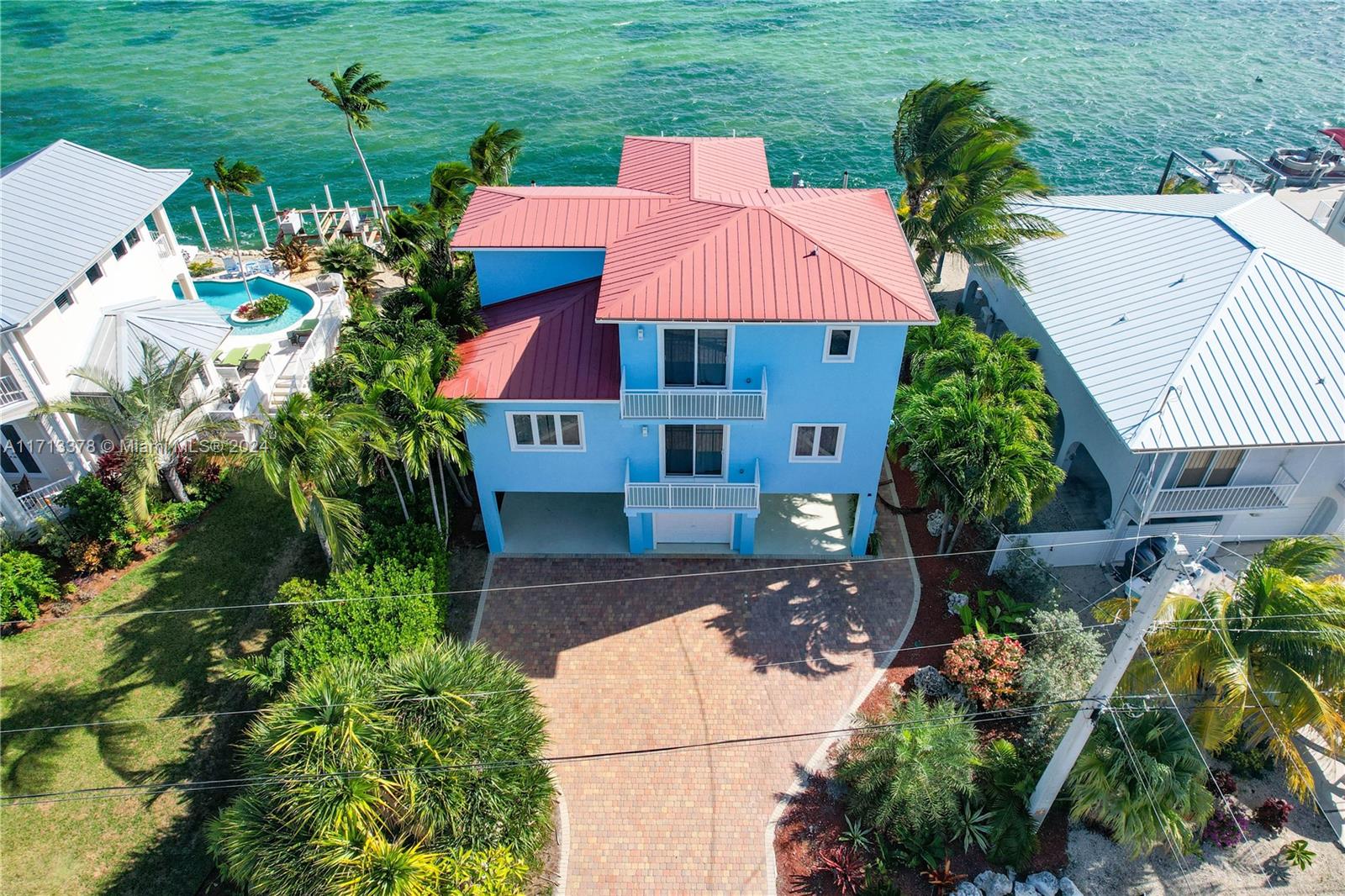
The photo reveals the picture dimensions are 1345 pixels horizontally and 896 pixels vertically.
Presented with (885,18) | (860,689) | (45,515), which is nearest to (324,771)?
(860,689)

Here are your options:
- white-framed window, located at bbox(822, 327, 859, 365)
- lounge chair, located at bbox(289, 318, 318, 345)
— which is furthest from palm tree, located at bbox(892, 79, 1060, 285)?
lounge chair, located at bbox(289, 318, 318, 345)

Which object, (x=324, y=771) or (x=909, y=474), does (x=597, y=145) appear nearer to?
(x=909, y=474)

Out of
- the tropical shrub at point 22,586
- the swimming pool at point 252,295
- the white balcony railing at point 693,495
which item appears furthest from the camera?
the swimming pool at point 252,295

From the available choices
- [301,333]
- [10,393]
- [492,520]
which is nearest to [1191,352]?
[492,520]

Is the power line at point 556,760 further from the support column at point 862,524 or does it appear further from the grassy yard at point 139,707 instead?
the support column at point 862,524

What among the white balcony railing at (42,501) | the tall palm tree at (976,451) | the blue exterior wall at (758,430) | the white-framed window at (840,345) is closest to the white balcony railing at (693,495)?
the blue exterior wall at (758,430)

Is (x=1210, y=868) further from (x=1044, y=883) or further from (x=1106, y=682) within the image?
(x=1106, y=682)
